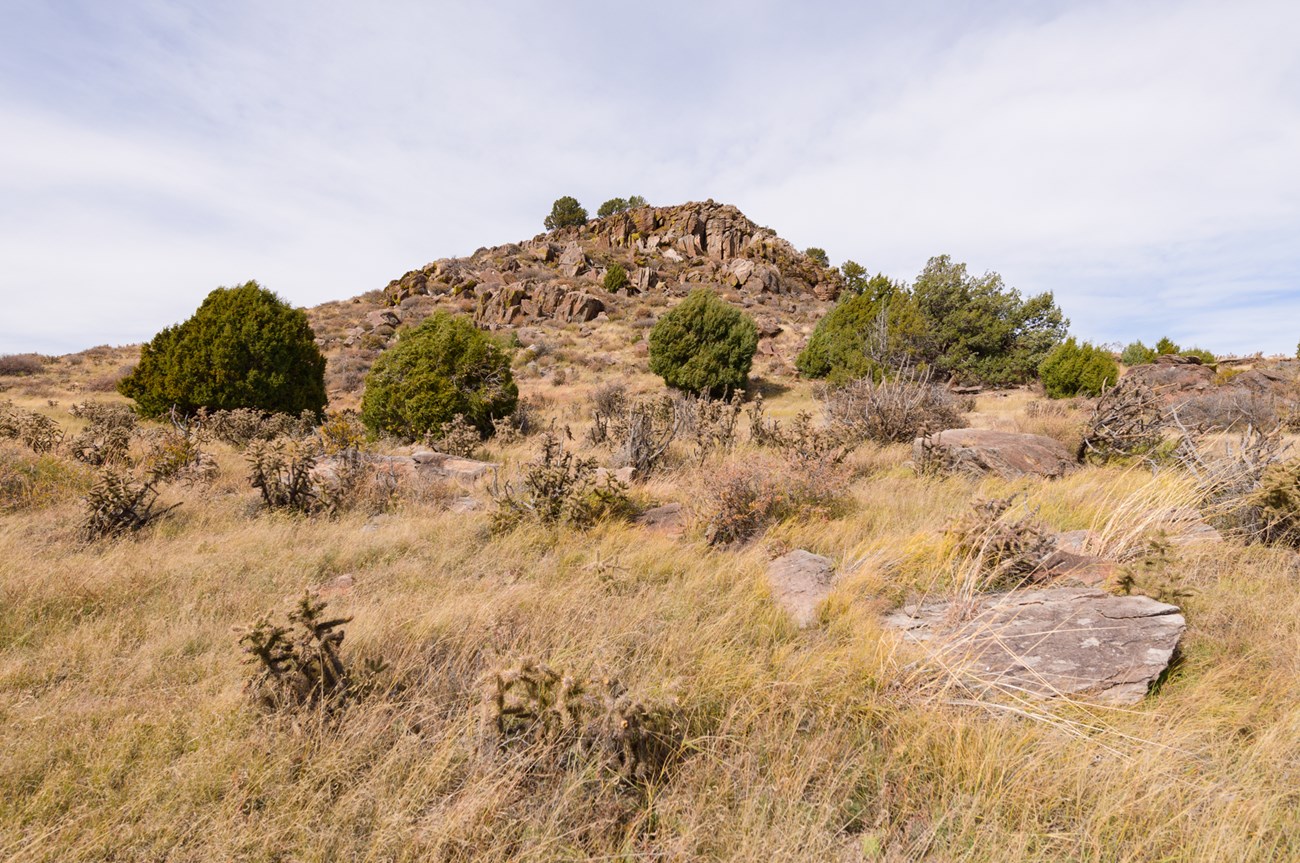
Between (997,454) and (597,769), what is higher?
(997,454)

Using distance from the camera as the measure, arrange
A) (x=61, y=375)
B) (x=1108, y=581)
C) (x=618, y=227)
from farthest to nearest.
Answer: (x=618, y=227)
(x=61, y=375)
(x=1108, y=581)

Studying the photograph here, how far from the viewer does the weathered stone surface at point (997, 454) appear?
279 inches

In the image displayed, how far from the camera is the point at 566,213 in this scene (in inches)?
2544

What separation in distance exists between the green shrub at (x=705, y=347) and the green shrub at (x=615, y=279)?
21605mm

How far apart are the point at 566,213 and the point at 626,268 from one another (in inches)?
958

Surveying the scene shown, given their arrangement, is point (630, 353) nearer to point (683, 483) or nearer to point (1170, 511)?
point (683, 483)

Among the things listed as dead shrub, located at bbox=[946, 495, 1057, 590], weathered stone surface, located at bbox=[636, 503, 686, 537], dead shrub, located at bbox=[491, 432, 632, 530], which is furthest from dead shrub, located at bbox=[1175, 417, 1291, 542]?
dead shrub, located at bbox=[491, 432, 632, 530]

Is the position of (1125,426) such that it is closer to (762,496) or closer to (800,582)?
(762,496)

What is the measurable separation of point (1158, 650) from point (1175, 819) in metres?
1.19

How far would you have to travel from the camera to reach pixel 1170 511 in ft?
15.3

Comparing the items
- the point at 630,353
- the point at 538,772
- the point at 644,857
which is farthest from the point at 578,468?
the point at 630,353

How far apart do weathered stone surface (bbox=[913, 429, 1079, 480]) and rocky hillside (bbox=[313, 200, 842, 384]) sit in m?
19.4

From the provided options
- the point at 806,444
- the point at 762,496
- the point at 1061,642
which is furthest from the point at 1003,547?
the point at 806,444

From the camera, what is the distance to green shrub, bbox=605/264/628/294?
134 feet
